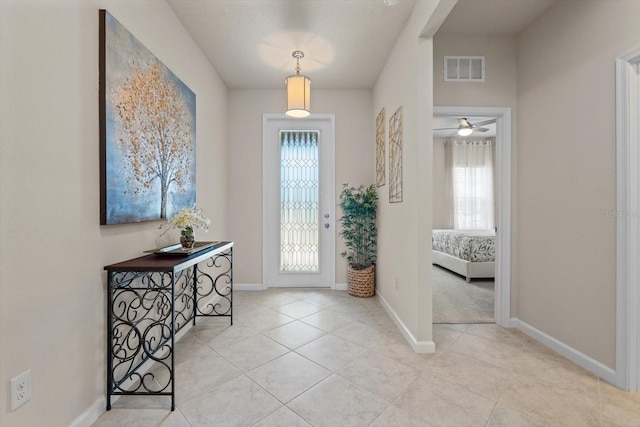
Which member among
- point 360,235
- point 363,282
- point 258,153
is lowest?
point 363,282

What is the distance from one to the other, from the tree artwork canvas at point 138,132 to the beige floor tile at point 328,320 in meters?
1.61

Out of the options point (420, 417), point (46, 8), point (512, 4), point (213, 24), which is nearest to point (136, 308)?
point (46, 8)

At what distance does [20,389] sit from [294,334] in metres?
1.74

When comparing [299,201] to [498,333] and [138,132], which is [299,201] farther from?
[498,333]

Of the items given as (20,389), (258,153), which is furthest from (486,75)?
(20,389)

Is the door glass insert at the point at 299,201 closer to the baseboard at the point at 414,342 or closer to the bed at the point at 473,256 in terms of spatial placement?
the baseboard at the point at 414,342

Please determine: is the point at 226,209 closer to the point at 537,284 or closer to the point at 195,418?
the point at 195,418

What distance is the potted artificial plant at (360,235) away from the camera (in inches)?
142

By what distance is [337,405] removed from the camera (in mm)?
1604

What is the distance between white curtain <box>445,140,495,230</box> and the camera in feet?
22.1

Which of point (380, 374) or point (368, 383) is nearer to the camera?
point (368, 383)

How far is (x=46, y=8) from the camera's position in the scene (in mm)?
1212

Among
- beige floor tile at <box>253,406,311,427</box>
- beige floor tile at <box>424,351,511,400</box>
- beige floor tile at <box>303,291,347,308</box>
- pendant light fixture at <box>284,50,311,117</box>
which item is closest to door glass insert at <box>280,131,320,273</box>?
beige floor tile at <box>303,291,347,308</box>

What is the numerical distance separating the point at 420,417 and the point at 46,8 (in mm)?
2603
